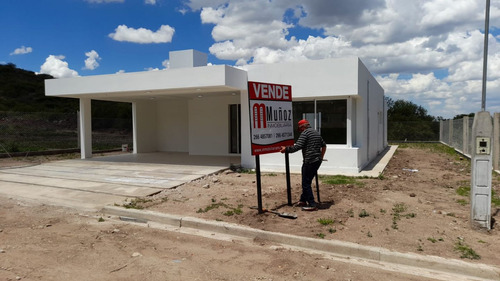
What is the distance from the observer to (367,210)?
278 inches

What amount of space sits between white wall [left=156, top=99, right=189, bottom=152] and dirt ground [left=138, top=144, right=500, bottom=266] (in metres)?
8.90

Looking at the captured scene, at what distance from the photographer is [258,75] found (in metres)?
12.9

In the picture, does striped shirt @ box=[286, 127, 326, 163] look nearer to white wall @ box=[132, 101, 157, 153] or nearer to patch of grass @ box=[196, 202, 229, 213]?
patch of grass @ box=[196, 202, 229, 213]

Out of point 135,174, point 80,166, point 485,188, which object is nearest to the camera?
point 485,188

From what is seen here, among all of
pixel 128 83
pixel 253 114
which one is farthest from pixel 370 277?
pixel 128 83

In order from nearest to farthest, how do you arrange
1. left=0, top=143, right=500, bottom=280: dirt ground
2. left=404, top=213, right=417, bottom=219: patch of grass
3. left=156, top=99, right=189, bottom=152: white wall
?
left=0, top=143, right=500, bottom=280: dirt ground < left=404, top=213, right=417, bottom=219: patch of grass < left=156, top=99, right=189, bottom=152: white wall

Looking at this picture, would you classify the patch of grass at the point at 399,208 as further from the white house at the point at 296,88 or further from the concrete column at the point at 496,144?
the concrete column at the point at 496,144

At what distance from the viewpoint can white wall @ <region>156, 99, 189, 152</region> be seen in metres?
19.6

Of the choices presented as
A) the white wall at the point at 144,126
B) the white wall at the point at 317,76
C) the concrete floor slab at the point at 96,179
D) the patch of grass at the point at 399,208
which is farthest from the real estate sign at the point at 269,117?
the white wall at the point at 144,126

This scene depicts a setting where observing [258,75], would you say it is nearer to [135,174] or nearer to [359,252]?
[135,174]

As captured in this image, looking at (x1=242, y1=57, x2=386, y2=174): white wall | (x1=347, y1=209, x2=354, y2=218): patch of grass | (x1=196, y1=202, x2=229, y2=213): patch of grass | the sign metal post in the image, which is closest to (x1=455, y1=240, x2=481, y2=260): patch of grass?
(x1=347, y1=209, x2=354, y2=218): patch of grass

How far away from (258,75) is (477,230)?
8652mm

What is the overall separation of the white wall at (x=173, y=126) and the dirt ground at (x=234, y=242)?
1065cm

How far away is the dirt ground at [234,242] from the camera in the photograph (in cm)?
456
